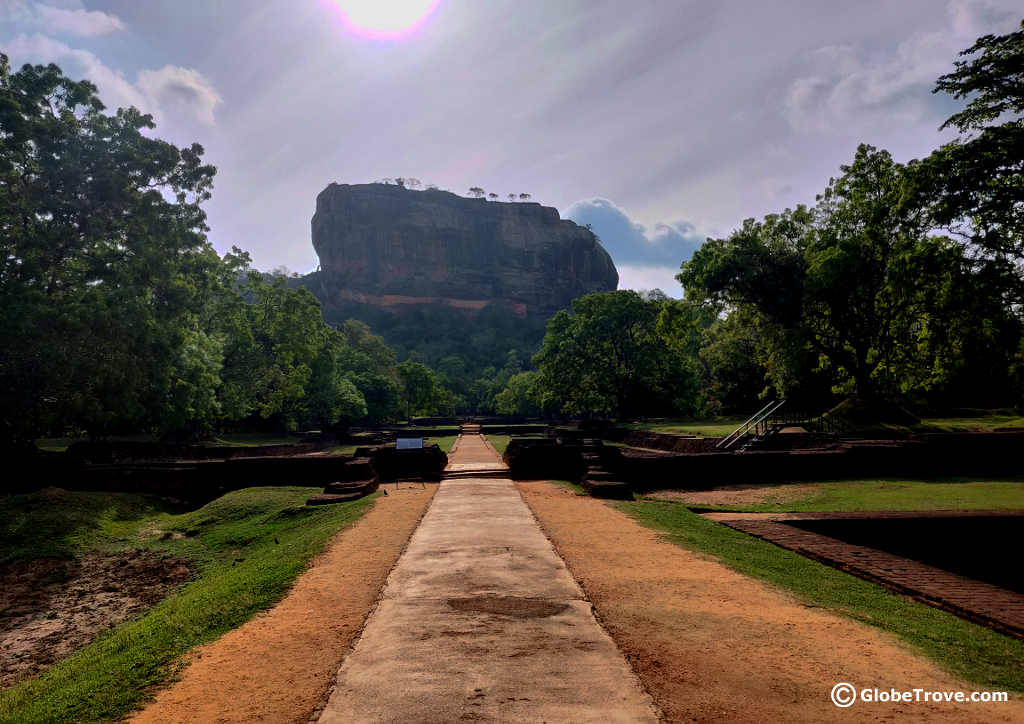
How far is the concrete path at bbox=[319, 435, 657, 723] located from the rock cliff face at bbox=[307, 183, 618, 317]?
140040 mm

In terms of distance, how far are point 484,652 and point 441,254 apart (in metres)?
153

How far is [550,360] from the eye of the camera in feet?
119

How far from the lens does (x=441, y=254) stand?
15200cm

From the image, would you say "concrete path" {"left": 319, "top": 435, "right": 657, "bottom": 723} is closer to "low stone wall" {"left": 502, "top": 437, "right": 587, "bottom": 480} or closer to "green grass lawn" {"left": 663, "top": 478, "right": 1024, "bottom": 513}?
"green grass lawn" {"left": 663, "top": 478, "right": 1024, "bottom": 513}

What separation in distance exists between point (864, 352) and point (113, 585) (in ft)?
79.3

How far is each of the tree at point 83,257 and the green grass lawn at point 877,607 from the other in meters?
13.4

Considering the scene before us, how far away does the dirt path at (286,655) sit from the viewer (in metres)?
3.08

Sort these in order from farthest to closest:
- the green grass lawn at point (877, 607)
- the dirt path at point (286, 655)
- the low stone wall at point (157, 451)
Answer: the low stone wall at point (157, 451) → the green grass lawn at point (877, 607) → the dirt path at point (286, 655)

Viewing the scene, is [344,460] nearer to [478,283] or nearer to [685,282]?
[685,282]

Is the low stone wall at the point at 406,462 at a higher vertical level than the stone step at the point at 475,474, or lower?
higher

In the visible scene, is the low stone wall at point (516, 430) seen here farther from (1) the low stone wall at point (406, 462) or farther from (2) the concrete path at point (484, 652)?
(2) the concrete path at point (484, 652)

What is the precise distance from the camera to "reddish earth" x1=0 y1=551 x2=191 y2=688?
6.12 meters

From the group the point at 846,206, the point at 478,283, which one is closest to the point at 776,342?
the point at 846,206

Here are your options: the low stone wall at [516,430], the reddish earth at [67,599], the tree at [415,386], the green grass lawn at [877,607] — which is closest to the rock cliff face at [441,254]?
the tree at [415,386]
